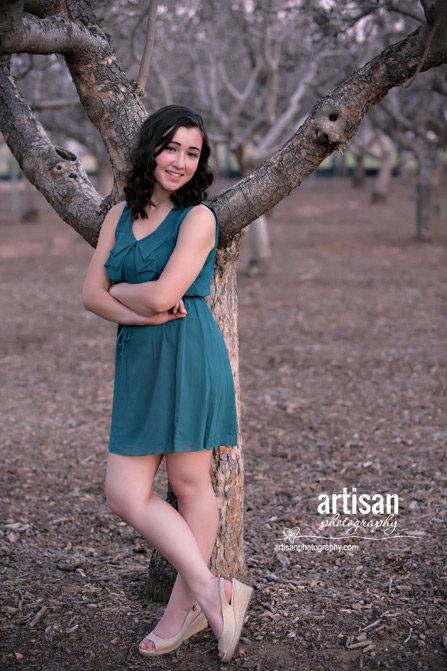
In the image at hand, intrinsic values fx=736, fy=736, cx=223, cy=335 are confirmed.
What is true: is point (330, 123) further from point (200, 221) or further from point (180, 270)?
point (180, 270)

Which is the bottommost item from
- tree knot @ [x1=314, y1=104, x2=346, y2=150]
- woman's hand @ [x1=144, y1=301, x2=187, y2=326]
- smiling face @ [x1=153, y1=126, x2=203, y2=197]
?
woman's hand @ [x1=144, y1=301, x2=187, y2=326]

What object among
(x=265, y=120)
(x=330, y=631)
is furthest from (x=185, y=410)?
(x=265, y=120)

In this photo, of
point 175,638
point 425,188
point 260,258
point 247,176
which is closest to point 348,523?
point 175,638

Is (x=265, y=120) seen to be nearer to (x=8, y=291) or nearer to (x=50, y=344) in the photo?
(x=8, y=291)

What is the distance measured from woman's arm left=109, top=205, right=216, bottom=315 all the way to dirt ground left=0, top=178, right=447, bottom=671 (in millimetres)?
1267

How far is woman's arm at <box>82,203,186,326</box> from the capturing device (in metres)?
2.46

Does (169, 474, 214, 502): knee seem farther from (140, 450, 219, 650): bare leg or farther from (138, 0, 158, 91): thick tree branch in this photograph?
(138, 0, 158, 91): thick tree branch

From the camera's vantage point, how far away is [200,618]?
271 cm

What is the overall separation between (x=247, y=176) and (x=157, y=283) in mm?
641

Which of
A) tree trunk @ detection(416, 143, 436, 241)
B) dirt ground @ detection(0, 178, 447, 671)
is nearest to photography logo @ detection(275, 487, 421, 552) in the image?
dirt ground @ detection(0, 178, 447, 671)

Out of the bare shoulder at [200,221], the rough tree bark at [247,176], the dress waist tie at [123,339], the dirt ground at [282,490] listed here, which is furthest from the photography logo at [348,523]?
the bare shoulder at [200,221]

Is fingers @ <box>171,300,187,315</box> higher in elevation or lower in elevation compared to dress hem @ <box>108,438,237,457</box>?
higher

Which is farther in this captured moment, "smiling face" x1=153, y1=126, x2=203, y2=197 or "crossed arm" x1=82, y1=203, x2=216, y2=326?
"smiling face" x1=153, y1=126, x2=203, y2=197

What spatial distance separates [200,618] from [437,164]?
14.1 m
